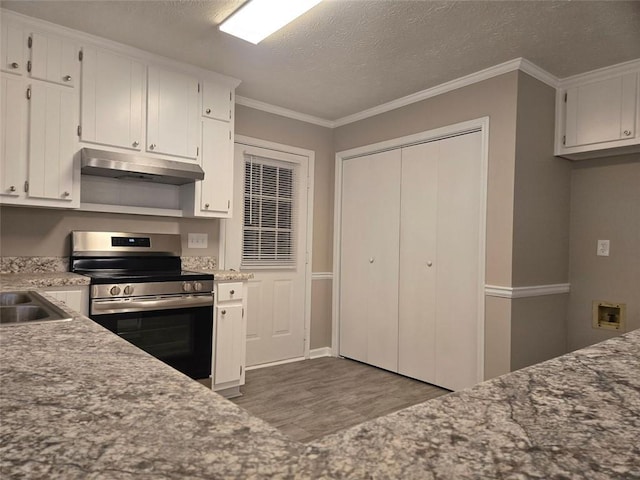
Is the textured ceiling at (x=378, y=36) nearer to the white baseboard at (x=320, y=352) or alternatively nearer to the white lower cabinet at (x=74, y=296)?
the white lower cabinet at (x=74, y=296)

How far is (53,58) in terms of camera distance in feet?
8.59

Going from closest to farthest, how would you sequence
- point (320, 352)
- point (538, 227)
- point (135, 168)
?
point (135, 168)
point (538, 227)
point (320, 352)

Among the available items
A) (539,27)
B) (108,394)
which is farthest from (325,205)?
(108,394)

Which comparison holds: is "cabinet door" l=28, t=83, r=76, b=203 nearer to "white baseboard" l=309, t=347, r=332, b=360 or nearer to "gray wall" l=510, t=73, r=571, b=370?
"white baseboard" l=309, t=347, r=332, b=360

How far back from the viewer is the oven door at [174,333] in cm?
261

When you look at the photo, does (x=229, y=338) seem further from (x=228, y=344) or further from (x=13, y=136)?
(x=13, y=136)

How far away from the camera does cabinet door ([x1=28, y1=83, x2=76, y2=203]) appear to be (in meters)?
2.56

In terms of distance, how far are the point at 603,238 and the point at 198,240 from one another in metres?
3.24

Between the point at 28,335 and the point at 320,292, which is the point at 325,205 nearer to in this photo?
the point at 320,292

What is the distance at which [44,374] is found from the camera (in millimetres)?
743

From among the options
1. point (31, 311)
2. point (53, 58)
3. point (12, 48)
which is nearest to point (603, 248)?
point (31, 311)

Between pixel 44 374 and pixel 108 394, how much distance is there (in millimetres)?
189

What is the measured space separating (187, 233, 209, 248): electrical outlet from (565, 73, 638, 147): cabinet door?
9.71 feet

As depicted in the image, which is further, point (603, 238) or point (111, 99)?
point (603, 238)
